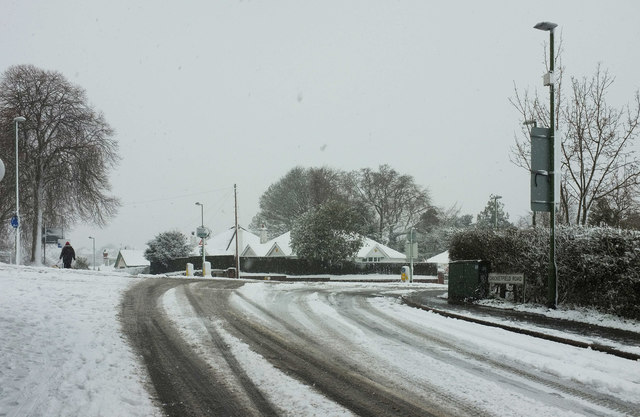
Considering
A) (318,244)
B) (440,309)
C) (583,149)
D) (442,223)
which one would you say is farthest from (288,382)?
(442,223)

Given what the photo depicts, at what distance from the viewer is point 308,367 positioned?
6660 millimetres

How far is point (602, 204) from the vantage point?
65.2ft

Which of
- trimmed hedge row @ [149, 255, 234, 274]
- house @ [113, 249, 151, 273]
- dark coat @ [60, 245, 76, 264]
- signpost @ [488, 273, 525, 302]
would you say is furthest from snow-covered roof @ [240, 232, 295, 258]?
signpost @ [488, 273, 525, 302]

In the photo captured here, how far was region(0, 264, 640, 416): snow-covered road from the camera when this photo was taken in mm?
5094

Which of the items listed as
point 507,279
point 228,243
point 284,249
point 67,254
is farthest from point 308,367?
point 228,243

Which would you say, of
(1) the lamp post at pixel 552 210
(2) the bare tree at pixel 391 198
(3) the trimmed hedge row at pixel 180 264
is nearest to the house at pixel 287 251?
(3) the trimmed hedge row at pixel 180 264

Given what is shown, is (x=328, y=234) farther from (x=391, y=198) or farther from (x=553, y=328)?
(x=553, y=328)

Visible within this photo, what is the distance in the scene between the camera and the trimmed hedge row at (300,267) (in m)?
47.5

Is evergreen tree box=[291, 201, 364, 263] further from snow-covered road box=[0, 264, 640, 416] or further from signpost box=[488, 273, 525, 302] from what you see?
snow-covered road box=[0, 264, 640, 416]

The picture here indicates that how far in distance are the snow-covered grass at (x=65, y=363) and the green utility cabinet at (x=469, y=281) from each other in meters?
9.06

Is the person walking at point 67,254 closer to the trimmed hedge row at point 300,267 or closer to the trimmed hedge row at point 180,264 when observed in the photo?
the trimmed hedge row at point 300,267

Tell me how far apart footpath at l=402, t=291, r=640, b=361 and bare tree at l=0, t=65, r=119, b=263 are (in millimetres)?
30929

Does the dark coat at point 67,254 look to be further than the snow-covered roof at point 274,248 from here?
No

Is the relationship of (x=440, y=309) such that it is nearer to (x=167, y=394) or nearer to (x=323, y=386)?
(x=323, y=386)
